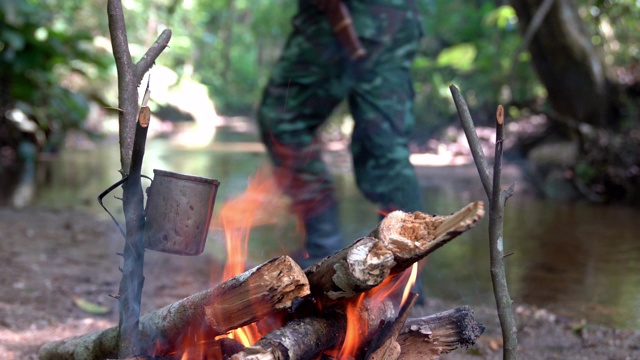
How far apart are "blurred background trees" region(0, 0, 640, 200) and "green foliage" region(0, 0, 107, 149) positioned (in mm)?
15

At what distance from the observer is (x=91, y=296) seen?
3.17 m

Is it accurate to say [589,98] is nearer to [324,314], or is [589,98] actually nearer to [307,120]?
[307,120]

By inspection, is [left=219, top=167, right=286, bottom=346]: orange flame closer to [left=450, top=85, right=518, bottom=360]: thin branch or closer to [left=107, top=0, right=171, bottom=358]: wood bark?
[left=107, top=0, right=171, bottom=358]: wood bark

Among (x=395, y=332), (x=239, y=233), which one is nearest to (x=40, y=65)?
(x=239, y=233)

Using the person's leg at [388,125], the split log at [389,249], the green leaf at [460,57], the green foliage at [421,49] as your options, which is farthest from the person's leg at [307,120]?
the green leaf at [460,57]

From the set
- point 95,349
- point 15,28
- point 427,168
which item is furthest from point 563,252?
point 15,28

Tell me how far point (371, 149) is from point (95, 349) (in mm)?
1587

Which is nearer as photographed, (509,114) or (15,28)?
(15,28)

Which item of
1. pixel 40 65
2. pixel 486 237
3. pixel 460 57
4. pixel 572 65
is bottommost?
pixel 486 237

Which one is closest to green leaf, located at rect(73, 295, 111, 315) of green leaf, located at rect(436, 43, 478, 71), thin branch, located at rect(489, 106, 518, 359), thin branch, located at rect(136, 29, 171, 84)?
thin branch, located at rect(136, 29, 171, 84)

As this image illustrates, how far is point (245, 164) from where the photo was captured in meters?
8.85

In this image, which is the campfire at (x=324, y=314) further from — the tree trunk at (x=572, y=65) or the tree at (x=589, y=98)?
the tree trunk at (x=572, y=65)

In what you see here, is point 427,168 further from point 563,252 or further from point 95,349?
point 95,349

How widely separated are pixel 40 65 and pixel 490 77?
578 cm
